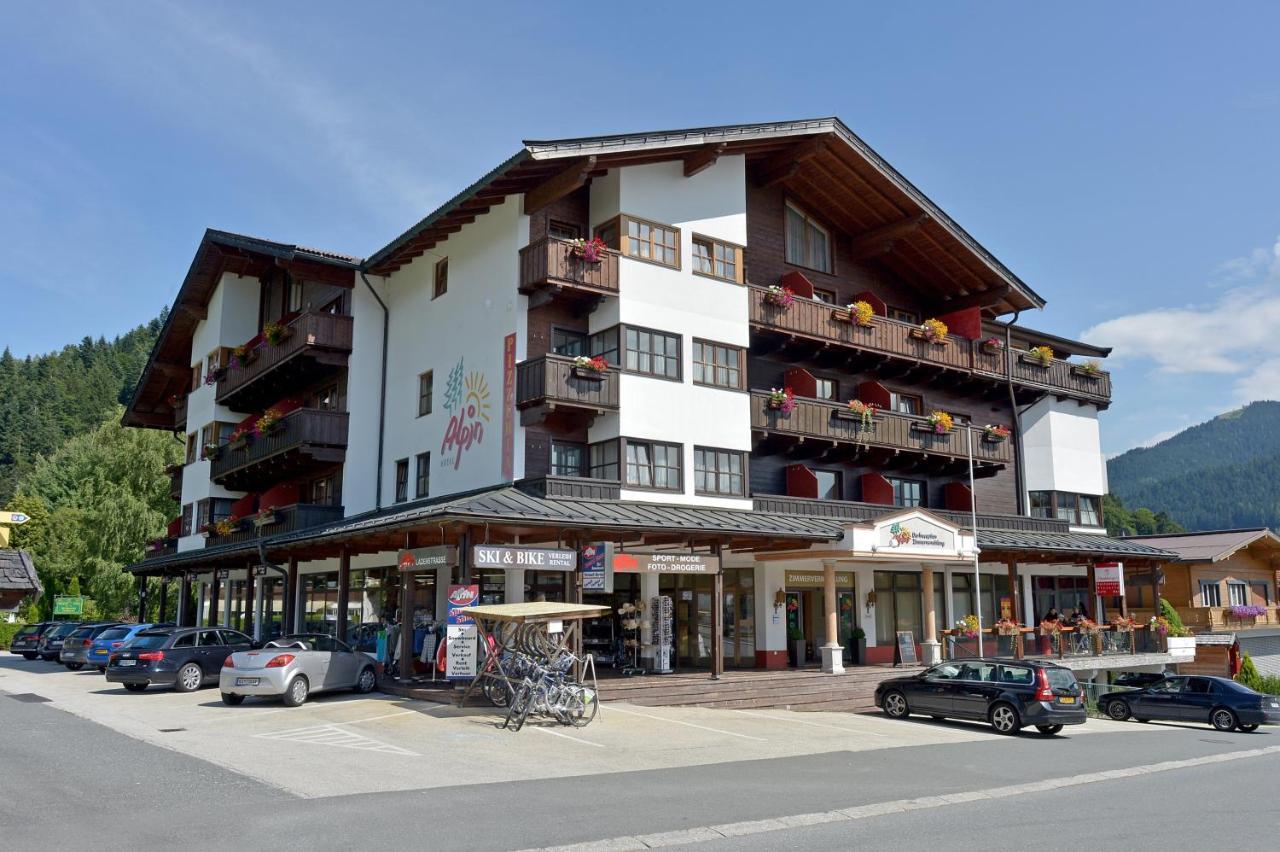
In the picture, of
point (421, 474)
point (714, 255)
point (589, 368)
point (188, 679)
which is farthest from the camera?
point (421, 474)

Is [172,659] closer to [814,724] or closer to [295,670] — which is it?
[295,670]

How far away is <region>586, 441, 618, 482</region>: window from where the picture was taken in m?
26.3

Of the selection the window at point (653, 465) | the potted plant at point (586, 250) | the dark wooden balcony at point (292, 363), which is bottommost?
the window at point (653, 465)

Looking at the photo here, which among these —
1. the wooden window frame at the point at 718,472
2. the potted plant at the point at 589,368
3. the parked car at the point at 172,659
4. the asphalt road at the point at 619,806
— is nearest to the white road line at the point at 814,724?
the asphalt road at the point at 619,806

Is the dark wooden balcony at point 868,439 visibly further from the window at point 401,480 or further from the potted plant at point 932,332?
the window at point 401,480

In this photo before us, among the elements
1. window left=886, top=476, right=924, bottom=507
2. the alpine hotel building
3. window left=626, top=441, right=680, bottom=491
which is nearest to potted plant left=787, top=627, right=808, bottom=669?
the alpine hotel building

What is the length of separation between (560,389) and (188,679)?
10.8 metres

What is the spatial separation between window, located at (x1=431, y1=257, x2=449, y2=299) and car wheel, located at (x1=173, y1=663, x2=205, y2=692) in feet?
39.5

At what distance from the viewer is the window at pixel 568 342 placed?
27312 mm

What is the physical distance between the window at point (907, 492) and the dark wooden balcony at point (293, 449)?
17639 millimetres

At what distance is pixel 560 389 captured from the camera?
25250 mm

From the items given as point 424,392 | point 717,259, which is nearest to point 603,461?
point 717,259

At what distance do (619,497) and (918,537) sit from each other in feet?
30.1

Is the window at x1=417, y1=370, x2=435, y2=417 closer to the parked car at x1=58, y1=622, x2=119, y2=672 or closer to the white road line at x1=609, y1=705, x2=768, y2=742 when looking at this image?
the parked car at x1=58, y1=622, x2=119, y2=672
